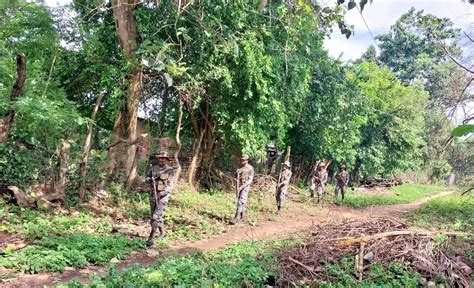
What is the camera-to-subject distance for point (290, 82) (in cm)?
1426

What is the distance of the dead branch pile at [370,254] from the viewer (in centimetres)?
621

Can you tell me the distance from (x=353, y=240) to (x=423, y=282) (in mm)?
1163

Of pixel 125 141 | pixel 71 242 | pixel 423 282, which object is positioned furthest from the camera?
pixel 125 141

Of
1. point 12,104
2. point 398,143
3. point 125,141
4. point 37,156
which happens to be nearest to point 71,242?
point 12,104

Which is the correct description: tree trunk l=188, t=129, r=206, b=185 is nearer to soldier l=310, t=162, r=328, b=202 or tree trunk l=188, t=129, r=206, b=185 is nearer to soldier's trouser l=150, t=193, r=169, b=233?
soldier l=310, t=162, r=328, b=202

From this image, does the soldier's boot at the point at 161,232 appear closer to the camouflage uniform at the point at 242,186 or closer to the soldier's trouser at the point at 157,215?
the soldier's trouser at the point at 157,215

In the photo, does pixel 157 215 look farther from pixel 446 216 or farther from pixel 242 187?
pixel 446 216

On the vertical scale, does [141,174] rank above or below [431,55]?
below

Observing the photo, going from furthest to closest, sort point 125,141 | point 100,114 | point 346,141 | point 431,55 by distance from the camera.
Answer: point 431,55 → point 346,141 → point 100,114 → point 125,141

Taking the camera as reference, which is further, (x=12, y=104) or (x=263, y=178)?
(x=263, y=178)

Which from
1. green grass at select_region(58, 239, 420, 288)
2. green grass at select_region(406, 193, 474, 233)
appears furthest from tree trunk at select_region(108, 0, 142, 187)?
green grass at select_region(406, 193, 474, 233)

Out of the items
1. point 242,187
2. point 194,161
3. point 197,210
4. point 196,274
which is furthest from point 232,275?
point 194,161

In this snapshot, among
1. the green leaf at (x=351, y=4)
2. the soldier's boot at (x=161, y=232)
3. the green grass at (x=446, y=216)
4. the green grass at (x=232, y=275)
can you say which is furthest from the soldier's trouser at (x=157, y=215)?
the green grass at (x=446, y=216)

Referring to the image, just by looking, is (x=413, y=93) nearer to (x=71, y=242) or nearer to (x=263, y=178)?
(x=263, y=178)
